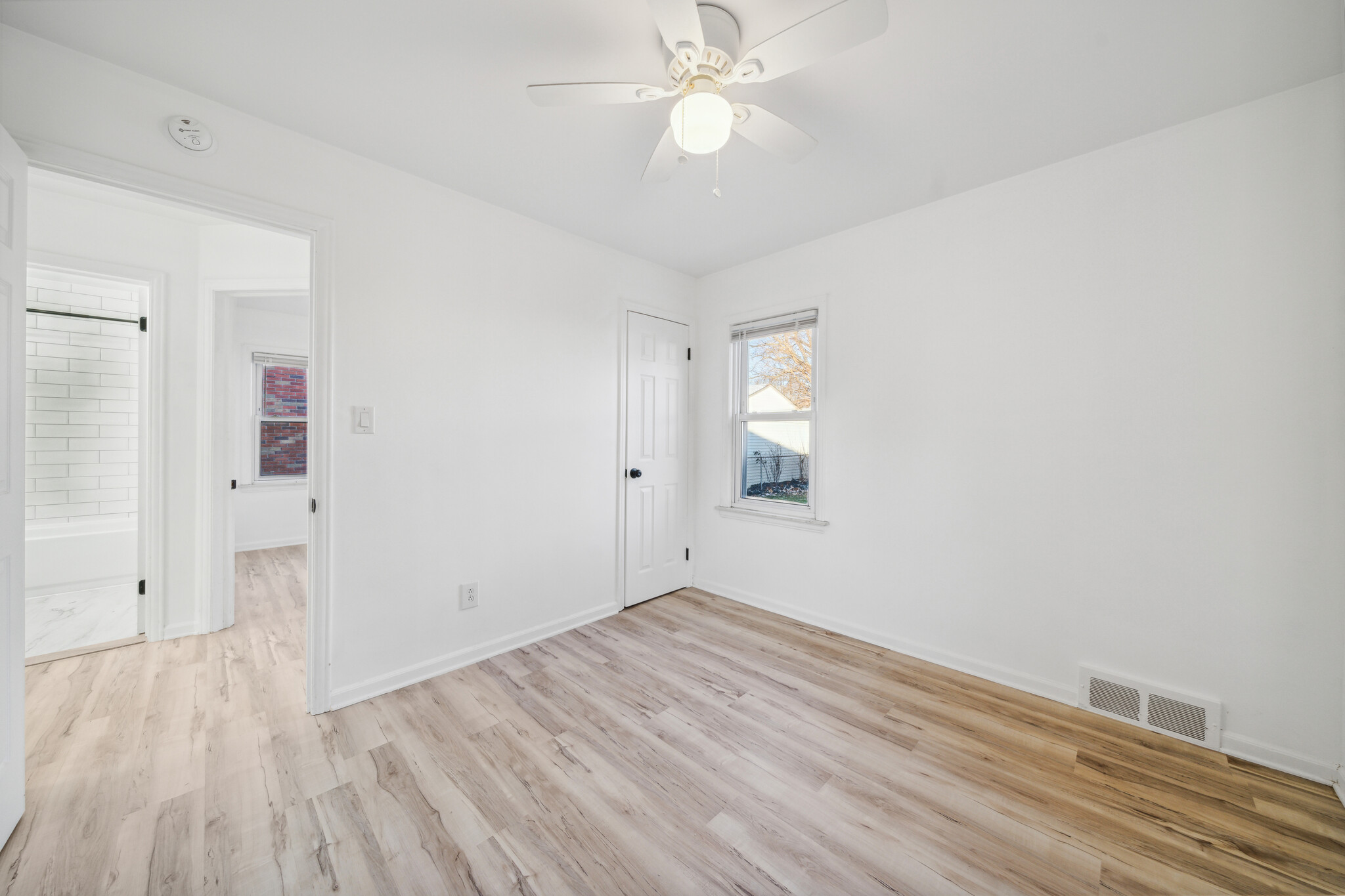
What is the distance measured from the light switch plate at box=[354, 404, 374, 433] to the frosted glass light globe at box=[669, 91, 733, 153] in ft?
6.00

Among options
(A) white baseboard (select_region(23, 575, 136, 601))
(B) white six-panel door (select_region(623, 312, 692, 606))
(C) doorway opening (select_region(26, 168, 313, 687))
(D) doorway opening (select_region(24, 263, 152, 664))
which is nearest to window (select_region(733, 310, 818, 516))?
(B) white six-panel door (select_region(623, 312, 692, 606))

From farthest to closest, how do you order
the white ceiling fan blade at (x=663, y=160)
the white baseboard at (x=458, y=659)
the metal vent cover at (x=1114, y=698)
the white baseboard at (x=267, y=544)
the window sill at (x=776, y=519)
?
the white baseboard at (x=267, y=544) → the window sill at (x=776, y=519) → the white baseboard at (x=458, y=659) → the metal vent cover at (x=1114, y=698) → the white ceiling fan blade at (x=663, y=160)

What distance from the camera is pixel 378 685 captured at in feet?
7.60

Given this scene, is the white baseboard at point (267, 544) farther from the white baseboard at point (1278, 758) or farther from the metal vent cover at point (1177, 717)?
the white baseboard at point (1278, 758)

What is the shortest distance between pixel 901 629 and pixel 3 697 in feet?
11.8

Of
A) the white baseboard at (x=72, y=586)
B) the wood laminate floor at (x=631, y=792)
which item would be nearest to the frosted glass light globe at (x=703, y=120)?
the wood laminate floor at (x=631, y=792)

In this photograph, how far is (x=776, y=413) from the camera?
3.46 meters

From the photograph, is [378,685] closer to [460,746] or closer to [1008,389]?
[460,746]

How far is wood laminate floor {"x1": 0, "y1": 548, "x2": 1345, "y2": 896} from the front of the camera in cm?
138

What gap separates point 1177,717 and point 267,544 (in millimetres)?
7461

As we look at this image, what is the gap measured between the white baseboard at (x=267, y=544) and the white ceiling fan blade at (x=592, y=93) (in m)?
5.80

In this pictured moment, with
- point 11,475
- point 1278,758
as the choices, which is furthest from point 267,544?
point 1278,758

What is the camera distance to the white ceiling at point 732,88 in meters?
1.49

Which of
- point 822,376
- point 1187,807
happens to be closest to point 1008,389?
point 822,376
